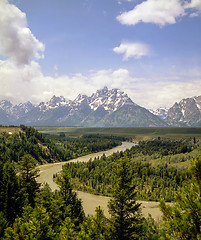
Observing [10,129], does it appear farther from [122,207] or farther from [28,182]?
[122,207]

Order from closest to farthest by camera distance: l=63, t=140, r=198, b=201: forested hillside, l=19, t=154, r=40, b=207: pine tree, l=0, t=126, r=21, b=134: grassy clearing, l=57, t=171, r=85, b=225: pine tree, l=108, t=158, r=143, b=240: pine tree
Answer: l=108, t=158, r=143, b=240: pine tree → l=57, t=171, r=85, b=225: pine tree → l=19, t=154, r=40, b=207: pine tree → l=63, t=140, r=198, b=201: forested hillside → l=0, t=126, r=21, b=134: grassy clearing

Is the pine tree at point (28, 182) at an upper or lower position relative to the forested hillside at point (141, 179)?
upper

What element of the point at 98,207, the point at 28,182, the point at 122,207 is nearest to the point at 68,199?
the point at 28,182

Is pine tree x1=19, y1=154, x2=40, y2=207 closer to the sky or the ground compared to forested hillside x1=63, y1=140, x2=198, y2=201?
closer to the sky

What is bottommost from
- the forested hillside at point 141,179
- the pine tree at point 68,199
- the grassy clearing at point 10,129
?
the forested hillside at point 141,179

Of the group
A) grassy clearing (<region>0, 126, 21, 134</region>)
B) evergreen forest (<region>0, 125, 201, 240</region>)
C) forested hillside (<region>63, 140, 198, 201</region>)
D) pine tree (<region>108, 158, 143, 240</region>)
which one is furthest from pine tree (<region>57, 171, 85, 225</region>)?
grassy clearing (<region>0, 126, 21, 134</region>)

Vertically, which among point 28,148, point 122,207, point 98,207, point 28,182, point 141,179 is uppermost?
point 122,207

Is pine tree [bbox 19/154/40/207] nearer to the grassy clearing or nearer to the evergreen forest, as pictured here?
the evergreen forest

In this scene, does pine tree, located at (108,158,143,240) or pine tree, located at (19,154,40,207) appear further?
pine tree, located at (19,154,40,207)

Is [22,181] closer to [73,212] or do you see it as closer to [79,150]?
[73,212]

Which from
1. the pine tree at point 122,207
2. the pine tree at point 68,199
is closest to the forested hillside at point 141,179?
the pine tree at point 68,199

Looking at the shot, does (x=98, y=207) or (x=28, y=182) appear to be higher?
(x=28, y=182)

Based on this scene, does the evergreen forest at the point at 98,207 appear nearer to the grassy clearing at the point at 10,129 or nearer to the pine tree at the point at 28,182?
the pine tree at the point at 28,182

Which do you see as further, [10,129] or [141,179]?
[10,129]
